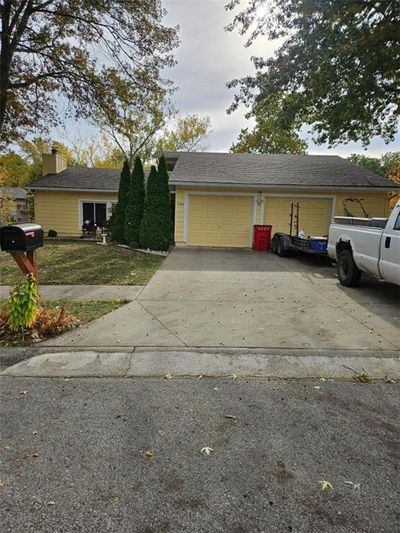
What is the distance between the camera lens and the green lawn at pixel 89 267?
8.38 meters

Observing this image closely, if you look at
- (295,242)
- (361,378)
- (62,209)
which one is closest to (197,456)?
(361,378)

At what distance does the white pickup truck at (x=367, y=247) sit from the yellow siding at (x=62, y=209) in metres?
13.6

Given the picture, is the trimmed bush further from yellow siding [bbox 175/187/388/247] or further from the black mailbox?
yellow siding [bbox 175/187/388/247]

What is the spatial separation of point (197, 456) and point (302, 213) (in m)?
13.4

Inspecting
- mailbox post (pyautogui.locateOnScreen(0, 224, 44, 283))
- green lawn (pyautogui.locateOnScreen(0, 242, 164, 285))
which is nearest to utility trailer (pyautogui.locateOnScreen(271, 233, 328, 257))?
green lawn (pyautogui.locateOnScreen(0, 242, 164, 285))

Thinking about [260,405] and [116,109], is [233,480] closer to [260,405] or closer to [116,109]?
[260,405]

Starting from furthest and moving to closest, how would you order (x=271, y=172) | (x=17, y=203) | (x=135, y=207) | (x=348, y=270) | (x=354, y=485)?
(x=17, y=203)
(x=271, y=172)
(x=135, y=207)
(x=348, y=270)
(x=354, y=485)

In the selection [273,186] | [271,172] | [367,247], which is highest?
[271,172]

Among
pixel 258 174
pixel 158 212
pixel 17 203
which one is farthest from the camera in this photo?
pixel 17 203

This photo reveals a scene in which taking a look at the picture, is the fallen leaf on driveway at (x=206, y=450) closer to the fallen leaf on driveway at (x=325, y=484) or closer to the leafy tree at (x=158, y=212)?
the fallen leaf on driveway at (x=325, y=484)

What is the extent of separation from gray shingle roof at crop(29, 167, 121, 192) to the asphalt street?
54.2 feet

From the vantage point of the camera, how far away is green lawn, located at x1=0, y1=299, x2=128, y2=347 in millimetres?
4648

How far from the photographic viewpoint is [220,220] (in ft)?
47.9

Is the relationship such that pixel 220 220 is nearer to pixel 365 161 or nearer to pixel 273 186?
pixel 273 186
